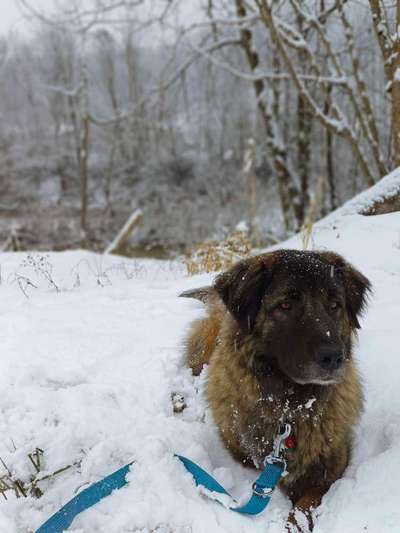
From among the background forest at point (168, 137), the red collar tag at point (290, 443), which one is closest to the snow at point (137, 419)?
the red collar tag at point (290, 443)

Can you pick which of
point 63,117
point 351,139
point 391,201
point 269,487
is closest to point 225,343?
point 269,487

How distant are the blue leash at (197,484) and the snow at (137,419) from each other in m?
0.05

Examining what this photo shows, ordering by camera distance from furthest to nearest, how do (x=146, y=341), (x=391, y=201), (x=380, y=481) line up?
(x=391, y=201)
(x=146, y=341)
(x=380, y=481)

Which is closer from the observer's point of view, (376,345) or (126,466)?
(126,466)

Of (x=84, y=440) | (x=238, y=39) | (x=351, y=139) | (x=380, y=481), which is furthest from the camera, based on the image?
(x=238, y=39)

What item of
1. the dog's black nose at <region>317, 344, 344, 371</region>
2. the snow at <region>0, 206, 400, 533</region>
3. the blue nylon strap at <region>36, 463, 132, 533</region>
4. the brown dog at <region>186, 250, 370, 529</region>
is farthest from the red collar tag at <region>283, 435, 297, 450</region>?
the blue nylon strap at <region>36, 463, 132, 533</region>

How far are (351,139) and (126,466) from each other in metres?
7.85

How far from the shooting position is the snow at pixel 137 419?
217 cm

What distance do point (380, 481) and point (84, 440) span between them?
1.66 metres

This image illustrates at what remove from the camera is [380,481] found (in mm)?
2275

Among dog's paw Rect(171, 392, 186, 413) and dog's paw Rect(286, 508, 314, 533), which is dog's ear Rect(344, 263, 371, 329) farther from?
dog's paw Rect(171, 392, 186, 413)

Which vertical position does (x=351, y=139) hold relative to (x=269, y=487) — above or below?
above

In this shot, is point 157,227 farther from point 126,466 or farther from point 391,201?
point 126,466

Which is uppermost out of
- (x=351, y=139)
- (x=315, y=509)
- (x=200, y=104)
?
(x=200, y=104)
